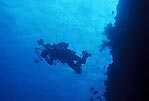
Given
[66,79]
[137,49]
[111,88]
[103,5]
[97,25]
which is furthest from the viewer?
[66,79]

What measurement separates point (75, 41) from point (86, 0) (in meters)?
7.40

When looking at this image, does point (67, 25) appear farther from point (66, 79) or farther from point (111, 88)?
point (66, 79)

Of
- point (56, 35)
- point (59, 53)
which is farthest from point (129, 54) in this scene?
point (56, 35)

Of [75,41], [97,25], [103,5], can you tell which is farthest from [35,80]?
[103,5]

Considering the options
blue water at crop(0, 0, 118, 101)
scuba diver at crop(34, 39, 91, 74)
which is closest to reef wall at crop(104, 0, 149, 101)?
scuba diver at crop(34, 39, 91, 74)

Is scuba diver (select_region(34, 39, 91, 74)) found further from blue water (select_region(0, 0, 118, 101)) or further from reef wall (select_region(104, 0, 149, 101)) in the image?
blue water (select_region(0, 0, 118, 101))

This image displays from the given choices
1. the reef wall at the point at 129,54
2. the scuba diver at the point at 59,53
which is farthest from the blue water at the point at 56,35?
the reef wall at the point at 129,54

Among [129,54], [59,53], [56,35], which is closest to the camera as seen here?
[129,54]

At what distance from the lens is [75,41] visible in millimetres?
22672

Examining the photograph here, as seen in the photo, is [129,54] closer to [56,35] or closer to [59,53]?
[59,53]

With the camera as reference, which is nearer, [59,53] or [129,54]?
[129,54]

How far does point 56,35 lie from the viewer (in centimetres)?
2197

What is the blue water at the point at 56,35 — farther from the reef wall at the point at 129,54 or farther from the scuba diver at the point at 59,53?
the reef wall at the point at 129,54

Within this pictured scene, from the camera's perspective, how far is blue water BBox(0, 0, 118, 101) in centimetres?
1652
